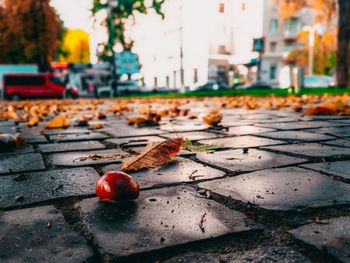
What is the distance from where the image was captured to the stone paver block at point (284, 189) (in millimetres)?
1428

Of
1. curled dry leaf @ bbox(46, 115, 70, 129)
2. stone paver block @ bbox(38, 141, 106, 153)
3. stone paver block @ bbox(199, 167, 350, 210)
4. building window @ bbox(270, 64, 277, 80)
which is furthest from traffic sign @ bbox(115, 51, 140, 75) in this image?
building window @ bbox(270, 64, 277, 80)

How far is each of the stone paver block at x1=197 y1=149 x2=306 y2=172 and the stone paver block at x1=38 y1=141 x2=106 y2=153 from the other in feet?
3.11

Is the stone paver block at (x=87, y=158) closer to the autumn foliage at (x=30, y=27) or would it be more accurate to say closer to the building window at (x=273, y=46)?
the autumn foliage at (x=30, y=27)

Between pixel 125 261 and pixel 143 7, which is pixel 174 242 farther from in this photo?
pixel 143 7

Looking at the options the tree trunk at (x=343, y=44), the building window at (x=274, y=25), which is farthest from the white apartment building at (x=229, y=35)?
the tree trunk at (x=343, y=44)

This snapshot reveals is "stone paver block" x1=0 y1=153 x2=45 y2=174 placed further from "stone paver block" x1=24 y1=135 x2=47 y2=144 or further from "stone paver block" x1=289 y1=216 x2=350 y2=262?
"stone paver block" x1=289 y1=216 x2=350 y2=262

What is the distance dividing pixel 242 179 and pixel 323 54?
38.2 meters

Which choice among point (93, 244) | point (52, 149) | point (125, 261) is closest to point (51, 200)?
point (93, 244)

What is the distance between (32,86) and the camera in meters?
25.5

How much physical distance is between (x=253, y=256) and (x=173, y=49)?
5025 centimetres

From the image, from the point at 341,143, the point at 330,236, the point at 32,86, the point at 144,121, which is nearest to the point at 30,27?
the point at 32,86

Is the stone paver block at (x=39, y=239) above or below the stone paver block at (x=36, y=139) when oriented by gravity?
above

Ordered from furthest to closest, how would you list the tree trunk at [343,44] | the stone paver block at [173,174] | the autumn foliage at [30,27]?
1. the autumn foliage at [30,27]
2. the tree trunk at [343,44]
3. the stone paver block at [173,174]

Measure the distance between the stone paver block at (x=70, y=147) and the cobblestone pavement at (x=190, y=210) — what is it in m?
0.30
